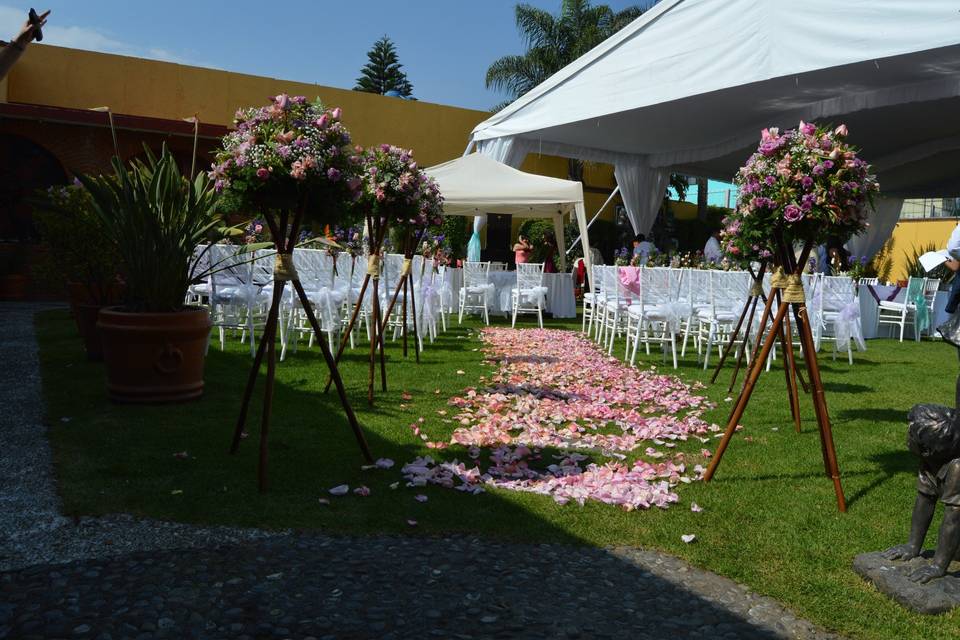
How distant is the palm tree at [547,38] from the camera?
22.5 m

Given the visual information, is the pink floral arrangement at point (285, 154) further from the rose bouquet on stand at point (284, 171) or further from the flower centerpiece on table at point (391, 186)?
the flower centerpiece on table at point (391, 186)

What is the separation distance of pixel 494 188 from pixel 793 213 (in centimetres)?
851

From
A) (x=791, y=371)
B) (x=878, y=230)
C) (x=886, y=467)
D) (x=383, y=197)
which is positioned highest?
(x=878, y=230)

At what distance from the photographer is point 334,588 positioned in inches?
98.6

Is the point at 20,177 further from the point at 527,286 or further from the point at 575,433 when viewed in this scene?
the point at 575,433

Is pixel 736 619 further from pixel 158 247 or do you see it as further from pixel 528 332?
pixel 528 332

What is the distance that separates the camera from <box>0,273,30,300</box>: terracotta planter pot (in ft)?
39.1

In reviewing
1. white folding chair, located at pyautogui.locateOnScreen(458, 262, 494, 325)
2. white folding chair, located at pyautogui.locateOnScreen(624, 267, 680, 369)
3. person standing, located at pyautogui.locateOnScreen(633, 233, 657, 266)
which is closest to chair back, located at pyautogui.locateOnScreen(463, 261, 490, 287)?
white folding chair, located at pyautogui.locateOnScreen(458, 262, 494, 325)

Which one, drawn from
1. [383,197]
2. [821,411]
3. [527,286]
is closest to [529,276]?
[527,286]

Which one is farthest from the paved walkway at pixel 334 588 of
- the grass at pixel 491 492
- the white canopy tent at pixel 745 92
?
the white canopy tent at pixel 745 92

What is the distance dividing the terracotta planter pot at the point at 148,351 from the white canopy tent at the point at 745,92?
7.02 m

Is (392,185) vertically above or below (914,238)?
below

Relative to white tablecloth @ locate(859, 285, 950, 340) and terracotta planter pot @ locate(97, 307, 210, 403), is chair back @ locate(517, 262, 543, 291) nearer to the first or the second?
white tablecloth @ locate(859, 285, 950, 340)

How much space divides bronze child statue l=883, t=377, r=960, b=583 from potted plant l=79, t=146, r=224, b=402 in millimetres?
4047
